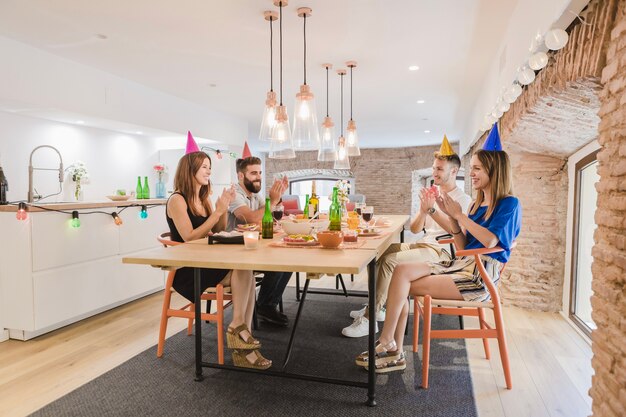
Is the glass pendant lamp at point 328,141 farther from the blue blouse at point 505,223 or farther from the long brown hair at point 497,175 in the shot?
the blue blouse at point 505,223

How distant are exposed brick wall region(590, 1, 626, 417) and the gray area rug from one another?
63 centimetres

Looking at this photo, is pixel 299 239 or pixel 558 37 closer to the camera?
pixel 558 37

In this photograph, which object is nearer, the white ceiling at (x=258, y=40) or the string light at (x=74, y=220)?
the white ceiling at (x=258, y=40)

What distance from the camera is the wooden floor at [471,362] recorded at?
202 centimetres

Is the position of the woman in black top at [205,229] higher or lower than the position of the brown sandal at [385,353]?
higher

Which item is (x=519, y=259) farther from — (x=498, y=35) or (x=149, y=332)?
(x=149, y=332)

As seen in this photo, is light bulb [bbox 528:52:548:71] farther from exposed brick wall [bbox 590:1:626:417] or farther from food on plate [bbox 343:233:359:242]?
food on plate [bbox 343:233:359:242]

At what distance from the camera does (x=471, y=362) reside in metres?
2.46

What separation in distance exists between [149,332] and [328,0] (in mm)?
2550

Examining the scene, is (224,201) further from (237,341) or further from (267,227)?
(237,341)

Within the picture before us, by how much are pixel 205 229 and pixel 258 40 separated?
1.73 metres

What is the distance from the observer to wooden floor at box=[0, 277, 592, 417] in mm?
2018

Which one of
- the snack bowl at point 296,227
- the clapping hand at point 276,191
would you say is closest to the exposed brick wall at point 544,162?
the snack bowl at point 296,227

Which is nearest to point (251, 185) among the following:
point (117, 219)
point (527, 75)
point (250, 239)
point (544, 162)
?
point (117, 219)
